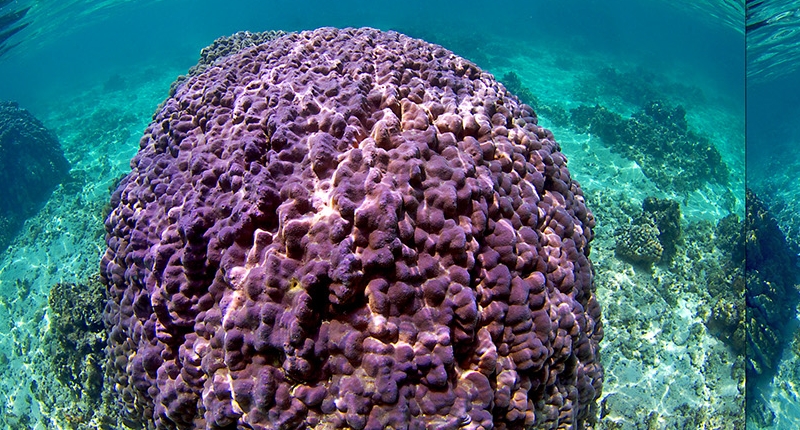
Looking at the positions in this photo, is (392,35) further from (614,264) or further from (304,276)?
(614,264)

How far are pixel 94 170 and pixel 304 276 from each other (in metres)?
21.3

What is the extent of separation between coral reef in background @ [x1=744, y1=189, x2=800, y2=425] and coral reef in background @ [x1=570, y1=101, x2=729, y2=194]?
9.99 feet

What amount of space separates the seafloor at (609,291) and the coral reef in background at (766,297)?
1.49 ft

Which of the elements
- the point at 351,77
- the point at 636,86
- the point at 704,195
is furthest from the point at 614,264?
the point at 636,86

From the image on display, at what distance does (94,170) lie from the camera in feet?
61.1

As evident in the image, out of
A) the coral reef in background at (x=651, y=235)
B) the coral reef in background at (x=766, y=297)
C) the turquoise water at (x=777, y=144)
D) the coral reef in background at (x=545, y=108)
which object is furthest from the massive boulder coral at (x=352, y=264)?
the coral reef in background at (x=545, y=108)

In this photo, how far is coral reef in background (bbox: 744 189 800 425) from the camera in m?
8.67

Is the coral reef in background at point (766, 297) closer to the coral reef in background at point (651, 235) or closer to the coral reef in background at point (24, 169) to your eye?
the coral reef in background at point (651, 235)

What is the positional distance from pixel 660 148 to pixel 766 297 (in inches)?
331

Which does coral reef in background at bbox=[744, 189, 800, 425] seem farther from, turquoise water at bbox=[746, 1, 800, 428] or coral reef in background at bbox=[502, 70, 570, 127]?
coral reef in background at bbox=[502, 70, 570, 127]

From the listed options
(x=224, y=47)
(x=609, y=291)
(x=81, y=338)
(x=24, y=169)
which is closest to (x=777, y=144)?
(x=609, y=291)

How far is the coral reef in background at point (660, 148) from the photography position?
1527 centimetres

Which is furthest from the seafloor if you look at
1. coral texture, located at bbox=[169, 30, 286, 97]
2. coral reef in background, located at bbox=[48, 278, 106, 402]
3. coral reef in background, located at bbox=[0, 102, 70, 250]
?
coral texture, located at bbox=[169, 30, 286, 97]

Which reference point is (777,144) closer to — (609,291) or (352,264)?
(609,291)
